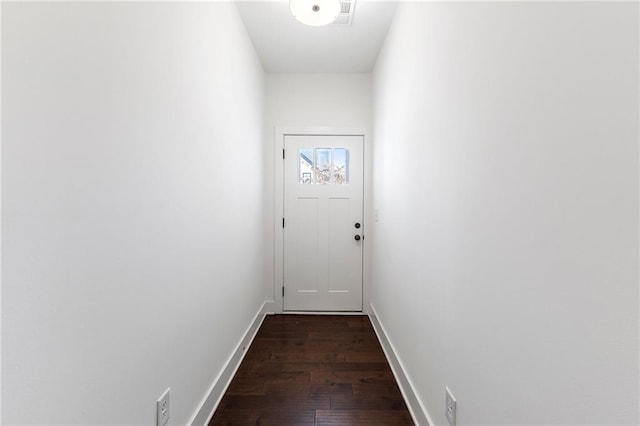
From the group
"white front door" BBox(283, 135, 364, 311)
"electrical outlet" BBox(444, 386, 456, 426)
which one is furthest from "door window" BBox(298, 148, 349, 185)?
"electrical outlet" BBox(444, 386, 456, 426)

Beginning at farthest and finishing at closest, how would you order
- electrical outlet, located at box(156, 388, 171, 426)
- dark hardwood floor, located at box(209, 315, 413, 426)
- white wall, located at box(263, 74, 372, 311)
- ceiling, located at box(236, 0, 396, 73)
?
white wall, located at box(263, 74, 372, 311) < ceiling, located at box(236, 0, 396, 73) < dark hardwood floor, located at box(209, 315, 413, 426) < electrical outlet, located at box(156, 388, 171, 426)

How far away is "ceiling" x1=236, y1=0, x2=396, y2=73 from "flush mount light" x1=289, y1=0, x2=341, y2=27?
0.27 meters

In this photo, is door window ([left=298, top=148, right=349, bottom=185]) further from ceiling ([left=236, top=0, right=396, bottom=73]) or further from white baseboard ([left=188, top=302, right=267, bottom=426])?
white baseboard ([left=188, top=302, right=267, bottom=426])

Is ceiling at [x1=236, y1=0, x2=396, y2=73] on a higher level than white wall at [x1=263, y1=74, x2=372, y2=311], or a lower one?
higher

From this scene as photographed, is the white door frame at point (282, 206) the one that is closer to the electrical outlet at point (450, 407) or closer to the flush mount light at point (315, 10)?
the flush mount light at point (315, 10)

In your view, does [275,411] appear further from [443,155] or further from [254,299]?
[443,155]

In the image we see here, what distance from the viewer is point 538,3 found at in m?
0.68

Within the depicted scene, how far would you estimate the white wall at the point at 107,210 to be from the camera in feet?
1.93

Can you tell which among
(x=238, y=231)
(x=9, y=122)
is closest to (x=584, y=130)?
(x=9, y=122)

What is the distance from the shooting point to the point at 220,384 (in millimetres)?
1643

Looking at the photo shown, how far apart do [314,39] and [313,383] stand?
2629 mm

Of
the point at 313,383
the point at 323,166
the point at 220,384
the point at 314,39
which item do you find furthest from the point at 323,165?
the point at 220,384

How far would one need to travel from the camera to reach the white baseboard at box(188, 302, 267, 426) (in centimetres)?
140

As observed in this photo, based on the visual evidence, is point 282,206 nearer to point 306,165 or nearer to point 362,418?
point 306,165
